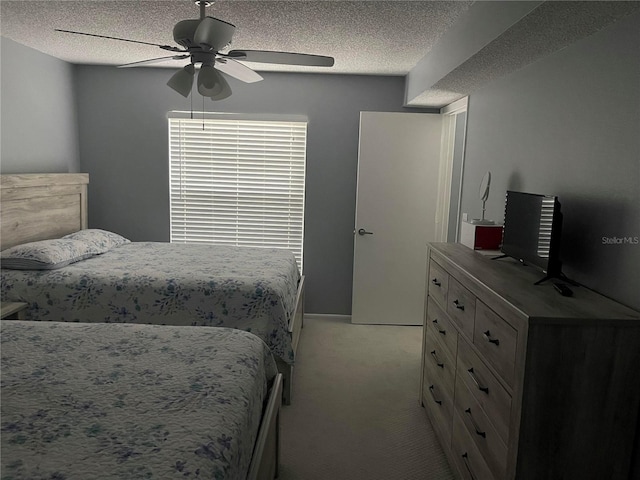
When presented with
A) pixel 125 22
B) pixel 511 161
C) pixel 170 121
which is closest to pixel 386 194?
pixel 511 161

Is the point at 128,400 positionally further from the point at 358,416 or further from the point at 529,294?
the point at 358,416

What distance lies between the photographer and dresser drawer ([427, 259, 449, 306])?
8.95ft

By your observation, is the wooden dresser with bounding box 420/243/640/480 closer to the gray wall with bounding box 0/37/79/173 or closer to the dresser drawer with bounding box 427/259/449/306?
the dresser drawer with bounding box 427/259/449/306

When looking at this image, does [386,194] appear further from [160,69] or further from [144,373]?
[144,373]

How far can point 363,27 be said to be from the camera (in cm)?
310

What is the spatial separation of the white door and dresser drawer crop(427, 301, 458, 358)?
1.76 metres

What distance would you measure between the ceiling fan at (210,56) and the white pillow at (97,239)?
1.75 metres

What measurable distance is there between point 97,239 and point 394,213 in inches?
106

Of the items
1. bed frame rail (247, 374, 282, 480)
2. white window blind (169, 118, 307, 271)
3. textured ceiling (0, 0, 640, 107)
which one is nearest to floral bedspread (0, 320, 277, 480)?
bed frame rail (247, 374, 282, 480)

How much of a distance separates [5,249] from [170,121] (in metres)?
1.95

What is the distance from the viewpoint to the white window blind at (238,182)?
193 inches

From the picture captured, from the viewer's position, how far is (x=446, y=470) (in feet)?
8.46

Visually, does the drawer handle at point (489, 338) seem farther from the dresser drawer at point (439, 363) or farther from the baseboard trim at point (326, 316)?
the baseboard trim at point (326, 316)

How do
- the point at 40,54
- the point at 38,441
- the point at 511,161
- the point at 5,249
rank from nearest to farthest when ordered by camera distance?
the point at 38,441 < the point at 511,161 < the point at 5,249 < the point at 40,54
